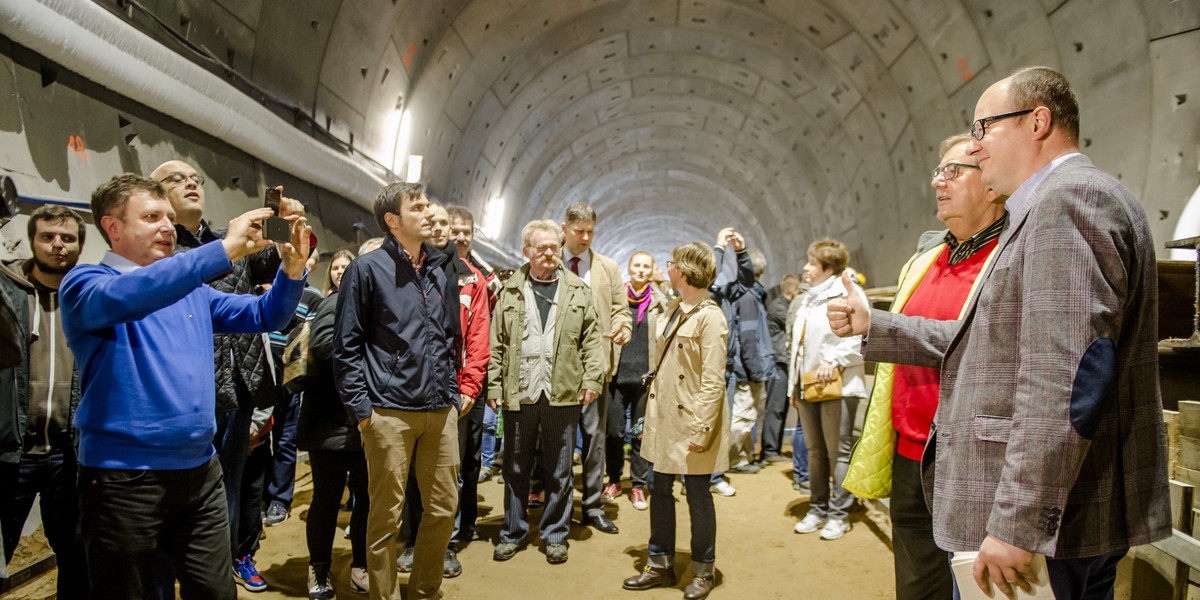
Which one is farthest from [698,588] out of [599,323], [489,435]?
[489,435]

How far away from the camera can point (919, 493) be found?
1988 millimetres

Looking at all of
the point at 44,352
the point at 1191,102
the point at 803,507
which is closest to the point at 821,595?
the point at 803,507

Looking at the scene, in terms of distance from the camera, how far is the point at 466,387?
329cm

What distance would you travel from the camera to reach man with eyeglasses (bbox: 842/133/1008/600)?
6.53ft

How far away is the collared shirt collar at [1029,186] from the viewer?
133 centimetres

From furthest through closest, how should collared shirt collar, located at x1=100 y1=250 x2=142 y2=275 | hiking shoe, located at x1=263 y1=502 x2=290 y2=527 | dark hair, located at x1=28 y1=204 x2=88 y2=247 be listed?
hiking shoe, located at x1=263 y1=502 x2=290 y2=527, dark hair, located at x1=28 y1=204 x2=88 y2=247, collared shirt collar, located at x1=100 y1=250 x2=142 y2=275

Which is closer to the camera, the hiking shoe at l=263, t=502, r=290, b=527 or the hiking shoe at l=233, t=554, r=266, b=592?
the hiking shoe at l=233, t=554, r=266, b=592

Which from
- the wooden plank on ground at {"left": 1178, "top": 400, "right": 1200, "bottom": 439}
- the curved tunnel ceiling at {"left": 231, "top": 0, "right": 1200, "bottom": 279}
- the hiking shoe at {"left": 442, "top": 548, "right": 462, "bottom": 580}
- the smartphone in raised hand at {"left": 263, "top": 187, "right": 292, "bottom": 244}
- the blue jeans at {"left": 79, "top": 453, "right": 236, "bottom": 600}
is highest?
the curved tunnel ceiling at {"left": 231, "top": 0, "right": 1200, "bottom": 279}

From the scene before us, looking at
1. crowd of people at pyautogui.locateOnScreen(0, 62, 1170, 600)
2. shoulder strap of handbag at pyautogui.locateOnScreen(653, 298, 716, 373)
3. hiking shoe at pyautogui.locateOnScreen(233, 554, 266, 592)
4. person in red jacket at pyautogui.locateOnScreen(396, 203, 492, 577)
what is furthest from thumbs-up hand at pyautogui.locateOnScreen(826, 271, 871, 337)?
hiking shoe at pyautogui.locateOnScreen(233, 554, 266, 592)

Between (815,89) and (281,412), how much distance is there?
9.33 m

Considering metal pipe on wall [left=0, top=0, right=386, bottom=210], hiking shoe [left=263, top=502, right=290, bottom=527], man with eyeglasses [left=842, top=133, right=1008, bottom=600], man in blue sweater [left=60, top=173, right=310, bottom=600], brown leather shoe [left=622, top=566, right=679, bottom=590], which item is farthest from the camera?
hiking shoe [left=263, top=502, right=290, bottom=527]

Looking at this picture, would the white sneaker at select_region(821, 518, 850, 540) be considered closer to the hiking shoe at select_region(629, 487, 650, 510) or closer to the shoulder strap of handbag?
the hiking shoe at select_region(629, 487, 650, 510)

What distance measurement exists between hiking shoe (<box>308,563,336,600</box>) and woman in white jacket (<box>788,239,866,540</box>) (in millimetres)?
3006

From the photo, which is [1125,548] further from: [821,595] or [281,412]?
[281,412]
